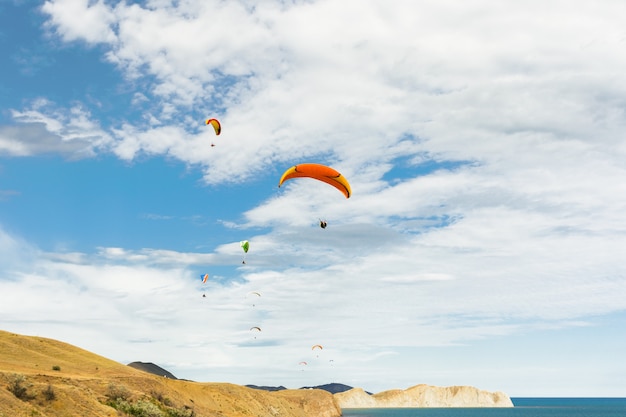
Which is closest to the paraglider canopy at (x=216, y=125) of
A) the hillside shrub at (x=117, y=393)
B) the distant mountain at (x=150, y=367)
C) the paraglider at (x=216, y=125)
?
the paraglider at (x=216, y=125)

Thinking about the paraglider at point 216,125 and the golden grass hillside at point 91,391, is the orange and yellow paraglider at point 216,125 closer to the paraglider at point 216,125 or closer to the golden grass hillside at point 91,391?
the paraglider at point 216,125

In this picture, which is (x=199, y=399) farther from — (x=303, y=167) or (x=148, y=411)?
(x=303, y=167)

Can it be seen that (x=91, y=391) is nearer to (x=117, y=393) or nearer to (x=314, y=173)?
(x=117, y=393)

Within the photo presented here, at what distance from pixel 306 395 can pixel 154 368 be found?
68.8m

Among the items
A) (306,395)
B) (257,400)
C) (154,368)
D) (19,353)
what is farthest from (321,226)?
(154,368)

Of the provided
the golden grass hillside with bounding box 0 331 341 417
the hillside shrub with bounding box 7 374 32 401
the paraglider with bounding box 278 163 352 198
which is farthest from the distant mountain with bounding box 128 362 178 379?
the paraglider with bounding box 278 163 352 198

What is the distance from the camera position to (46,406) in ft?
128

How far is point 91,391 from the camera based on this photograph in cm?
4838

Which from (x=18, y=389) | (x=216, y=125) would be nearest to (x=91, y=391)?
(x=18, y=389)

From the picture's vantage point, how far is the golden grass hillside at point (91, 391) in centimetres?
3919

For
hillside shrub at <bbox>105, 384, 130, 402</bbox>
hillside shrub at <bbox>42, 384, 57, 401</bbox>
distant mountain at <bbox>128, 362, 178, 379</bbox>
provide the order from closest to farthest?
1. hillside shrub at <bbox>42, 384, 57, 401</bbox>
2. hillside shrub at <bbox>105, 384, 130, 402</bbox>
3. distant mountain at <bbox>128, 362, 178, 379</bbox>

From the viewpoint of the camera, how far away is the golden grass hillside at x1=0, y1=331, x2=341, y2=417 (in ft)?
129

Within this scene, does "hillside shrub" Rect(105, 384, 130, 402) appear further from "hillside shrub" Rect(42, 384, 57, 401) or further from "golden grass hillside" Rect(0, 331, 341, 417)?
"hillside shrub" Rect(42, 384, 57, 401)

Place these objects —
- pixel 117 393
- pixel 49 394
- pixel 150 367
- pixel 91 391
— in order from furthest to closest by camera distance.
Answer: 1. pixel 150 367
2. pixel 117 393
3. pixel 91 391
4. pixel 49 394
